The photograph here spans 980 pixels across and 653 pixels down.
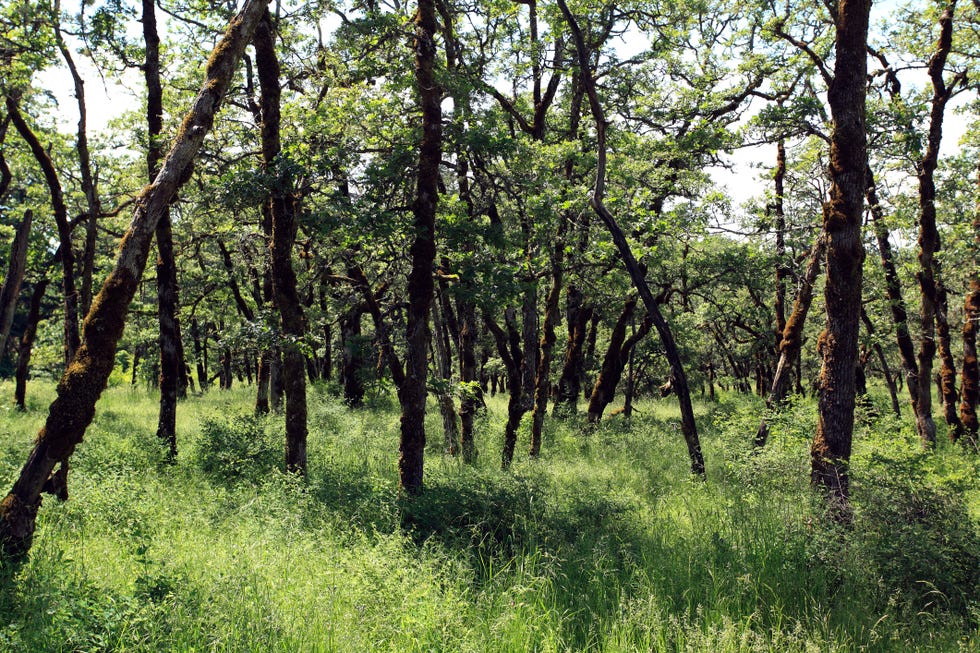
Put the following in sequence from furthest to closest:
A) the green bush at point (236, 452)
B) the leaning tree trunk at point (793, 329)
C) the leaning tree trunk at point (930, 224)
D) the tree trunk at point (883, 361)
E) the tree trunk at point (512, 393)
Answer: the tree trunk at point (883, 361) → the leaning tree trunk at point (930, 224) → the leaning tree trunk at point (793, 329) → the tree trunk at point (512, 393) → the green bush at point (236, 452)

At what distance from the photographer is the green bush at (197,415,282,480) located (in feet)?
31.4

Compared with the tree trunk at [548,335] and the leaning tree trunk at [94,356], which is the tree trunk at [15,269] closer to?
the leaning tree trunk at [94,356]

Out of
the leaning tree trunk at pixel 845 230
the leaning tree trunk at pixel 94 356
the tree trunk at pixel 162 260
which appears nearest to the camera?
the leaning tree trunk at pixel 94 356

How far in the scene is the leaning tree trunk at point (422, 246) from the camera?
7.99m

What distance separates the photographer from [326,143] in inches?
354

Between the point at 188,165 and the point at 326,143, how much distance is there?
395 centimetres

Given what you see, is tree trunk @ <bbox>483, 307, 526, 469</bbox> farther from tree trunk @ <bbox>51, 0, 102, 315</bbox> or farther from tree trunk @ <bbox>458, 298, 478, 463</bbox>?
tree trunk @ <bbox>51, 0, 102, 315</bbox>

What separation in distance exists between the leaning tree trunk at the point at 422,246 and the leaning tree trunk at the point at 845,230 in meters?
5.04

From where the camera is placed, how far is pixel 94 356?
502 centimetres

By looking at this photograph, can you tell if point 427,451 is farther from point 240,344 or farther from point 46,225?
point 46,225

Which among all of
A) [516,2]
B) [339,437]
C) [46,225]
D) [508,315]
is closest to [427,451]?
[339,437]

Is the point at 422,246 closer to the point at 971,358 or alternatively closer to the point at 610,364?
the point at 610,364

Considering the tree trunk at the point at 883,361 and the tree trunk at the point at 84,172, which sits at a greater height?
the tree trunk at the point at 84,172

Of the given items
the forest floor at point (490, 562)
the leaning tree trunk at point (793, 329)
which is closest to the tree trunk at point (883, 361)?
the leaning tree trunk at point (793, 329)
